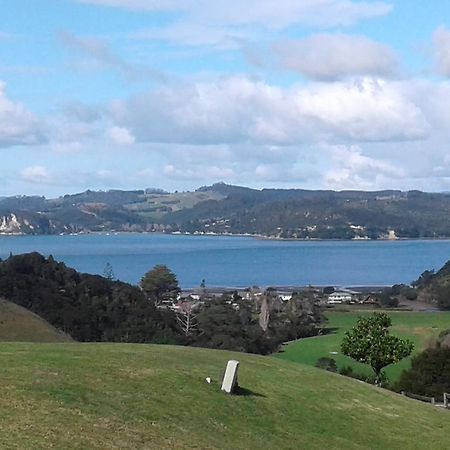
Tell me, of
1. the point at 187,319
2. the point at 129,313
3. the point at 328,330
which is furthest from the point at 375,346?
the point at 328,330

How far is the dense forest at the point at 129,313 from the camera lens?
8112 centimetres

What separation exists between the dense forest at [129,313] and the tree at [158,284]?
6.64 meters

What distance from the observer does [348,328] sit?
98125 mm

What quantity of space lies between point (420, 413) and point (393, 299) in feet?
359

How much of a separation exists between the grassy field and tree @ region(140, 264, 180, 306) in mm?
23502

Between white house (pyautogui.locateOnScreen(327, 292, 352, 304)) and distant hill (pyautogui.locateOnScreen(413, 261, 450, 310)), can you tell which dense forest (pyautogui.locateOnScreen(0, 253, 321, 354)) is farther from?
distant hill (pyautogui.locateOnScreen(413, 261, 450, 310))

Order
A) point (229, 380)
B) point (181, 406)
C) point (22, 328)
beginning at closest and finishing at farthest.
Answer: point (181, 406), point (229, 380), point (22, 328)

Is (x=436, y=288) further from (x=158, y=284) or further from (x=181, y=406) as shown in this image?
(x=181, y=406)

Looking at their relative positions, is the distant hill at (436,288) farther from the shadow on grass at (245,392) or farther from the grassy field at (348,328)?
the shadow on grass at (245,392)

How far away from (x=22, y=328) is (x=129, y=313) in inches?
1852

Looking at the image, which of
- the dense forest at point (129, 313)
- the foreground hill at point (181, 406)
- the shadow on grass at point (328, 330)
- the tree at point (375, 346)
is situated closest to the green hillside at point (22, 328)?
the tree at point (375, 346)

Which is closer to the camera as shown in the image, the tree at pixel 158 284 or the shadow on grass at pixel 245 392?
the shadow on grass at pixel 245 392

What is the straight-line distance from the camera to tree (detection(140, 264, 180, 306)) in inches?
4660

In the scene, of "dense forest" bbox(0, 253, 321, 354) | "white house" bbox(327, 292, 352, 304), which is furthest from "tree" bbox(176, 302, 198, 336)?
"white house" bbox(327, 292, 352, 304)
